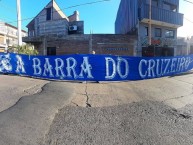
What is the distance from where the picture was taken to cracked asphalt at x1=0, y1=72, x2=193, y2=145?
12.1 feet

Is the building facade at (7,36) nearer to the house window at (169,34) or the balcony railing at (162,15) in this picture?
the balcony railing at (162,15)

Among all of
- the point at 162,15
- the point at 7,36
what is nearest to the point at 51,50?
the point at 162,15

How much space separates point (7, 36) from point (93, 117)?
4401 cm

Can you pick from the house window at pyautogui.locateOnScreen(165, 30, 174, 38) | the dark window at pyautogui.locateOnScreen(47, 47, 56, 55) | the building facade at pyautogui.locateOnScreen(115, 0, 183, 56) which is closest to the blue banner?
the building facade at pyautogui.locateOnScreen(115, 0, 183, 56)

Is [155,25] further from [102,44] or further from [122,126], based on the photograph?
[122,126]

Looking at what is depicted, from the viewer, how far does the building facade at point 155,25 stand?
20.0 meters

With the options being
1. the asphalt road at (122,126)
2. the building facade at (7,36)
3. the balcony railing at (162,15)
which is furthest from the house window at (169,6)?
the building facade at (7,36)

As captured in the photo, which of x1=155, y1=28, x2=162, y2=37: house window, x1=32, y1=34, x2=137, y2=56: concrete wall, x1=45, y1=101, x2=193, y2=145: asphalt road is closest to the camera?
x1=45, y1=101, x2=193, y2=145: asphalt road

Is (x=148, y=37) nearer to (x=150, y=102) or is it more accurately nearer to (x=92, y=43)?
(x=92, y=43)

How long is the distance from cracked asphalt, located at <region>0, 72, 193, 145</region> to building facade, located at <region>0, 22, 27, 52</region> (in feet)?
96.7

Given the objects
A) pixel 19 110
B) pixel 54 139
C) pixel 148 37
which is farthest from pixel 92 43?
pixel 54 139

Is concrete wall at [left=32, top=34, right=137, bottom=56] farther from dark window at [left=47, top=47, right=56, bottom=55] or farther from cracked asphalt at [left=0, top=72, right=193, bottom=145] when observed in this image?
cracked asphalt at [left=0, top=72, right=193, bottom=145]

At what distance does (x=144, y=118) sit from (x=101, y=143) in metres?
1.73

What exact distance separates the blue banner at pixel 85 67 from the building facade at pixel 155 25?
9.10 metres
